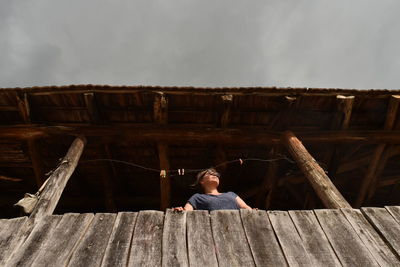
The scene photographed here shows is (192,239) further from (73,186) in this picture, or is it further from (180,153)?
(73,186)

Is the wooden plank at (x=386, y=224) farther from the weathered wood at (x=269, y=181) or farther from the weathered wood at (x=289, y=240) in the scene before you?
the weathered wood at (x=269, y=181)

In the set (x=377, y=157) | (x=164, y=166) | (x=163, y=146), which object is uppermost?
(x=163, y=146)

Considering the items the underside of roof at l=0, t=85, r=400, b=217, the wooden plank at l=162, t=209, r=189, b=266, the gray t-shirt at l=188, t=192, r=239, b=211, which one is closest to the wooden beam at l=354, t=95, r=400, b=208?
the underside of roof at l=0, t=85, r=400, b=217

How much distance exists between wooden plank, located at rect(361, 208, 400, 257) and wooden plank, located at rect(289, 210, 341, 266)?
564 mm

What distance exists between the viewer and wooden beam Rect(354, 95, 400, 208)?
4.99 metres

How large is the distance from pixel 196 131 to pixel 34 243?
126 inches

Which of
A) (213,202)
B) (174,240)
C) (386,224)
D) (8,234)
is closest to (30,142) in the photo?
(8,234)

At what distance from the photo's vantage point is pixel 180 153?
6012 mm

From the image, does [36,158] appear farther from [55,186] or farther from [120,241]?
[120,241]

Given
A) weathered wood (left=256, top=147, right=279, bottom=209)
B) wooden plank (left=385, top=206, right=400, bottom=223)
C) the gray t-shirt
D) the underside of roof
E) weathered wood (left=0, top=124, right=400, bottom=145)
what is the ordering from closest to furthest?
wooden plank (left=385, top=206, right=400, bottom=223) → the gray t-shirt → the underside of roof → weathered wood (left=0, top=124, right=400, bottom=145) → weathered wood (left=256, top=147, right=279, bottom=209)

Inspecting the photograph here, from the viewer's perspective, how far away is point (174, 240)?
8.46ft

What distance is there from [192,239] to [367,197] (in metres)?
4.99

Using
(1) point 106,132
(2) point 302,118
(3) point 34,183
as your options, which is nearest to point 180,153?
(1) point 106,132

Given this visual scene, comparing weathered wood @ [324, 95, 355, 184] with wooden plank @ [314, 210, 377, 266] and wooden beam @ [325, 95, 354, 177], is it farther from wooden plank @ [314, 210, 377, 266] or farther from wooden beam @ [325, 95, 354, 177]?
wooden plank @ [314, 210, 377, 266]
